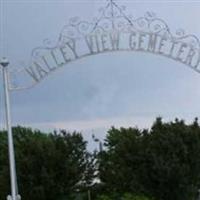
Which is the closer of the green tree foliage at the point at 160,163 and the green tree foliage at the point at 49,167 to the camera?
the green tree foliage at the point at 160,163

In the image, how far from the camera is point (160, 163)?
599 inches

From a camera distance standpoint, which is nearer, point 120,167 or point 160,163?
point 160,163

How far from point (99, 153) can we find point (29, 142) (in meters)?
1.45

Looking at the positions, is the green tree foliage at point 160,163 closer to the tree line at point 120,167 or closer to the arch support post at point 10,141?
the tree line at point 120,167

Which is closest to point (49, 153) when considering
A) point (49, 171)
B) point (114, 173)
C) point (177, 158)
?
point (49, 171)

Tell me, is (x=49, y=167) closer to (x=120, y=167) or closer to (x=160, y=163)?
(x=120, y=167)

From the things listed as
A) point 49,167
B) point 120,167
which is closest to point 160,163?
point 120,167

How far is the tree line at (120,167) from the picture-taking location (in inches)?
609

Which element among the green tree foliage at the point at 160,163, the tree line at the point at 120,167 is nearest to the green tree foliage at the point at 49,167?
the tree line at the point at 120,167

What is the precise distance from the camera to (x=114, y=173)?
627 inches

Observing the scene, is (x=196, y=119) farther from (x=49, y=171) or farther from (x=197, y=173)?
(x=49, y=171)

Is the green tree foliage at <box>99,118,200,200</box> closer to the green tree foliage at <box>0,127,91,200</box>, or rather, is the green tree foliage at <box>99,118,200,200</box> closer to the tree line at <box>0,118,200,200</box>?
the tree line at <box>0,118,200,200</box>

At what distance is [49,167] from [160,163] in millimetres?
2126

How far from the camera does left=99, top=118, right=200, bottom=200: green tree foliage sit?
50.5ft
